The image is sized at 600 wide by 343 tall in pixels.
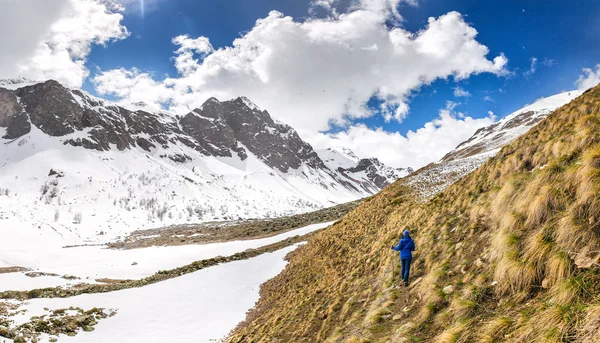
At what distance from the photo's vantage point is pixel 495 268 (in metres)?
6.64

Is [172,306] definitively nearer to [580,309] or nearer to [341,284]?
[341,284]

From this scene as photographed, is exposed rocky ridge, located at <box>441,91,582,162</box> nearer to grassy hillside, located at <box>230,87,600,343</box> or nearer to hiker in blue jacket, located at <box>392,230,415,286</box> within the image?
grassy hillside, located at <box>230,87,600,343</box>

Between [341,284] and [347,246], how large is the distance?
6256 mm

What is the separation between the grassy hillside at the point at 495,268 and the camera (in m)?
4.96

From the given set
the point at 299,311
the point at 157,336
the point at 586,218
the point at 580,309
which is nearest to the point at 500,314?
the point at 580,309

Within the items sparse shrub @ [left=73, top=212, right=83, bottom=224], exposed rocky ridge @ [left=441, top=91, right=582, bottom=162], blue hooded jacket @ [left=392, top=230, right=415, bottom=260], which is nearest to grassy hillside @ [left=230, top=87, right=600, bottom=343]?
blue hooded jacket @ [left=392, top=230, right=415, bottom=260]

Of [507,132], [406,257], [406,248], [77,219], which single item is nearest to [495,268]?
[406,257]

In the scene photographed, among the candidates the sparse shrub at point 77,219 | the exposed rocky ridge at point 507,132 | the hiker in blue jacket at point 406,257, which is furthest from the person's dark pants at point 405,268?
the sparse shrub at point 77,219

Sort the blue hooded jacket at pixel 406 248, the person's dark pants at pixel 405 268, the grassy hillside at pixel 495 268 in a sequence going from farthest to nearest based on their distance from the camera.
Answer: the blue hooded jacket at pixel 406 248, the person's dark pants at pixel 405 268, the grassy hillside at pixel 495 268

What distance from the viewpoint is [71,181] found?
597 feet

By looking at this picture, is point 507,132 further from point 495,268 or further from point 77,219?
point 77,219

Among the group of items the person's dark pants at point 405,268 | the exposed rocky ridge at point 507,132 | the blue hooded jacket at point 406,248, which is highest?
the exposed rocky ridge at point 507,132

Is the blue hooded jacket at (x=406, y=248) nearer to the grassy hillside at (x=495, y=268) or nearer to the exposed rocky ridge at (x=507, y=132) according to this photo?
the grassy hillside at (x=495, y=268)

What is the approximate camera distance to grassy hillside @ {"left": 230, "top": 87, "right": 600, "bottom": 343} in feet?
16.3
